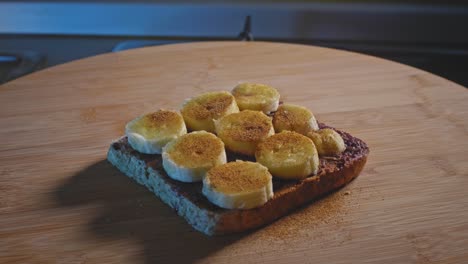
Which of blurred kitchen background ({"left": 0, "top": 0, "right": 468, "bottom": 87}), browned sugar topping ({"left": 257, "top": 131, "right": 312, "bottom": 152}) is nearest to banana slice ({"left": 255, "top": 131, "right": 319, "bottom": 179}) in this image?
browned sugar topping ({"left": 257, "top": 131, "right": 312, "bottom": 152})

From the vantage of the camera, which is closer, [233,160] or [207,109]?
→ [233,160]

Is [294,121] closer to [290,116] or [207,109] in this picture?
[290,116]

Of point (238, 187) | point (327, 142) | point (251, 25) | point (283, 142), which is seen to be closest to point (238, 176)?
point (238, 187)

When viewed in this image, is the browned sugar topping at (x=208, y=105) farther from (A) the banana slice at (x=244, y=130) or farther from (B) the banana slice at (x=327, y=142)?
(B) the banana slice at (x=327, y=142)

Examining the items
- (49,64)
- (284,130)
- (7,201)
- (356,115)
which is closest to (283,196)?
(284,130)

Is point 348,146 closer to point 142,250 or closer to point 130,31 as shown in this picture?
point 142,250

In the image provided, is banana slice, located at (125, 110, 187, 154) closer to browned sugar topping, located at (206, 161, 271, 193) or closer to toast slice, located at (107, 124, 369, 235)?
toast slice, located at (107, 124, 369, 235)
